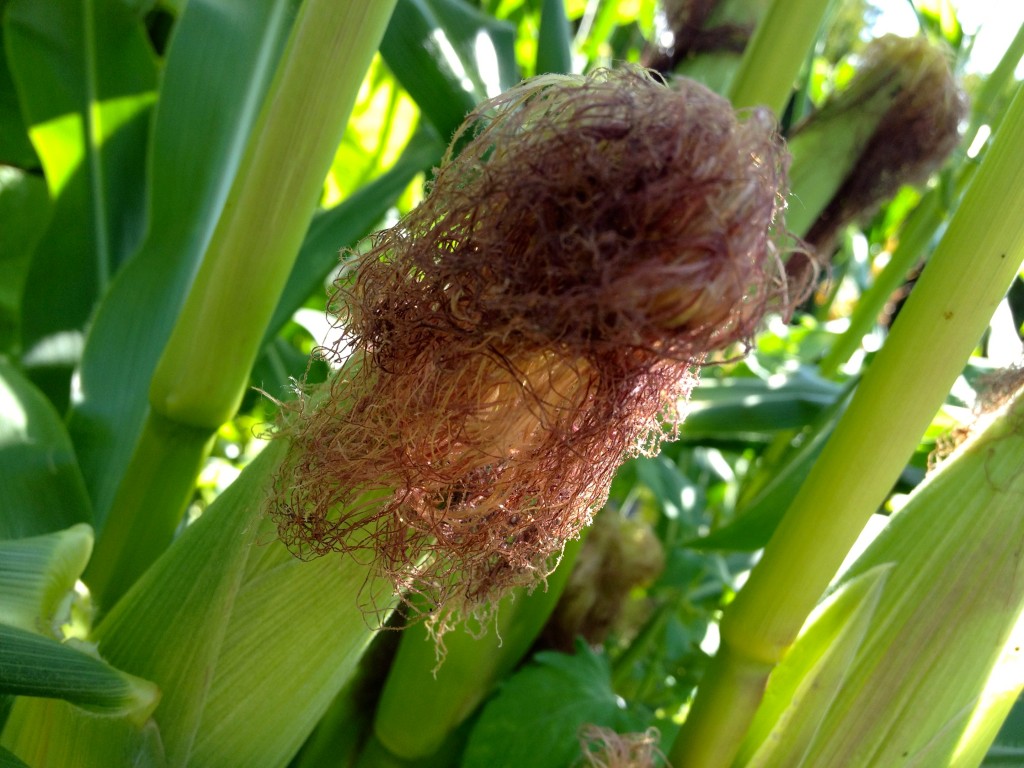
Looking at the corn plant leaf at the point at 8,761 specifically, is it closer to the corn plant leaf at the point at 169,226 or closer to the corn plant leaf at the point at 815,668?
the corn plant leaf at the point at 169,226

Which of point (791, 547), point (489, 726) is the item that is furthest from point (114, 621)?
point (791, 547)

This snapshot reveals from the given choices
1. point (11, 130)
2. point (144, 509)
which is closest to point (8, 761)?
point (144, 509)

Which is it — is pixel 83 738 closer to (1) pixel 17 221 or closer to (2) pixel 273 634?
(2) pixel 273 634

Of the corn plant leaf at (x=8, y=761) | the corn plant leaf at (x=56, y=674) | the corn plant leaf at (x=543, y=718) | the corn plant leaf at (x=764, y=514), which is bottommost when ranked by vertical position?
the corn plant leaf at (x=543, y=718)

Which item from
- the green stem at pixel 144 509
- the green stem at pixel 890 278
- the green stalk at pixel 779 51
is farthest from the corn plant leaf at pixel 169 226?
the green stem at pixel 890 278

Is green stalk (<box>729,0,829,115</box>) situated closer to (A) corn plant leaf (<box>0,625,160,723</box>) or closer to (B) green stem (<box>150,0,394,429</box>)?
(B) green stem (<box>150,0,394,429</box>)

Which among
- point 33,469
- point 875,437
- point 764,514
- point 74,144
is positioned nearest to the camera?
point 875,437
